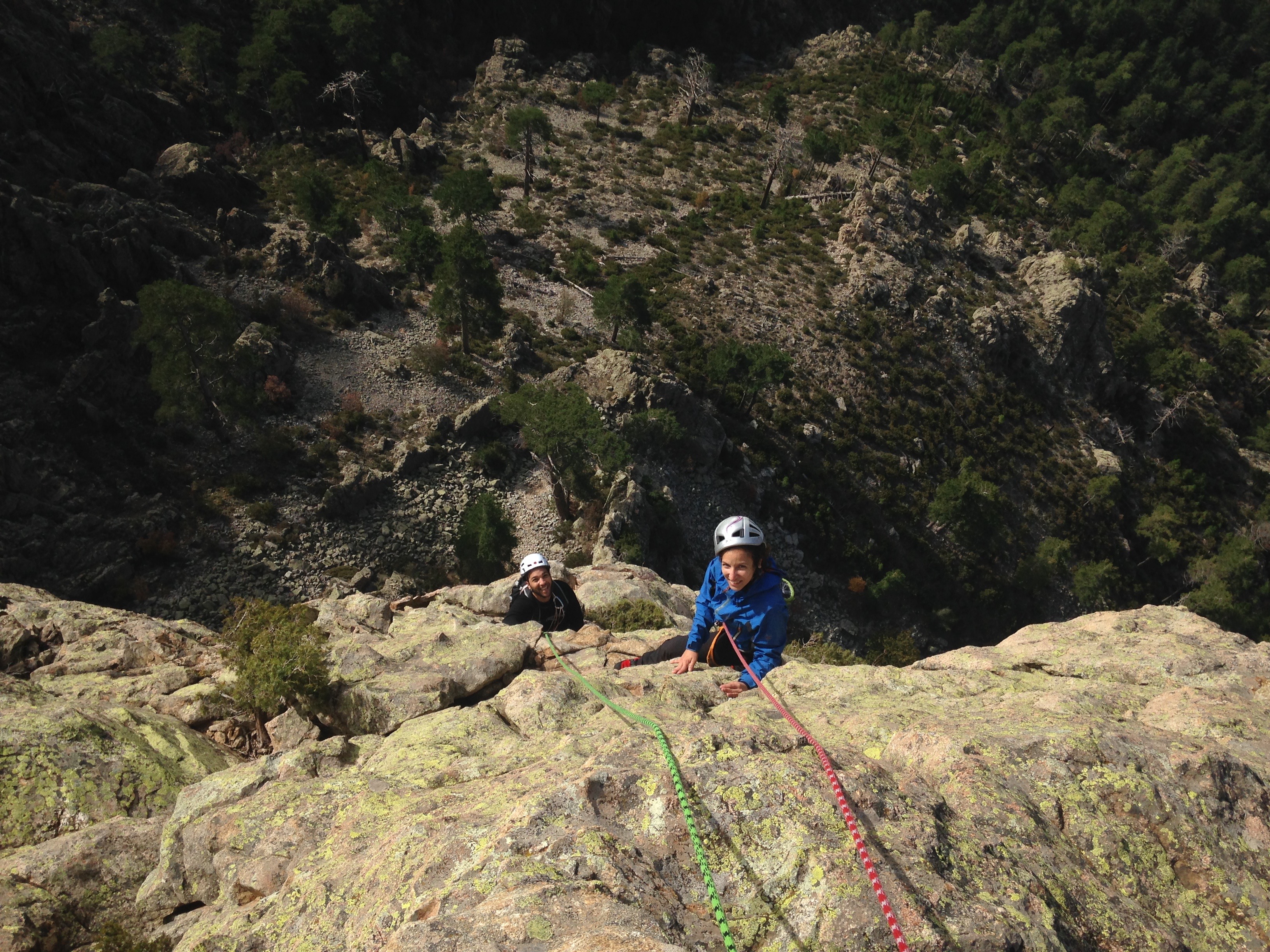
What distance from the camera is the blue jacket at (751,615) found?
8.79 m

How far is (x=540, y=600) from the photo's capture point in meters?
13.1

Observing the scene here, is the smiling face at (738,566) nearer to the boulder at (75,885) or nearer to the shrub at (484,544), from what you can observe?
the boulder at (75,885)

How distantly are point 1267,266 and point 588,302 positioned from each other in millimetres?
130837

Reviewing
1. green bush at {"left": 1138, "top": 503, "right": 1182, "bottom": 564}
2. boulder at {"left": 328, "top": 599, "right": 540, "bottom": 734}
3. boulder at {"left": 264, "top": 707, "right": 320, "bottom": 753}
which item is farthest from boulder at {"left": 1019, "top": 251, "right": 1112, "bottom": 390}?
boulder at {"left": 264, "top": 707, "right": 320, "bottom": 753}

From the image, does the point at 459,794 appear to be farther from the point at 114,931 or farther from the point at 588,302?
the point at 588,302

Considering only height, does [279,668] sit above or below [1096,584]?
above

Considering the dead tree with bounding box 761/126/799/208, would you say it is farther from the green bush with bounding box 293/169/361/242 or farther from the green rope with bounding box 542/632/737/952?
the green rope with bounding box 542/632/737/952

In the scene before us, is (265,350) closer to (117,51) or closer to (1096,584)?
(117,51)

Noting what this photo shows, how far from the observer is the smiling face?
833 centimetres

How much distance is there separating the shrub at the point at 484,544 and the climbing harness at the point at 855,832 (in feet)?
95.2

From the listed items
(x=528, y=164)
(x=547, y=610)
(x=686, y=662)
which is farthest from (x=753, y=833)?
(x=528, y=164)

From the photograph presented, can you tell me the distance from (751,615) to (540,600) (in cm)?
585

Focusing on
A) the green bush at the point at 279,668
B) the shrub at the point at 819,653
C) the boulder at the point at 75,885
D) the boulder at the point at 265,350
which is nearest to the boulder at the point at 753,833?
the boulder at the point at 75,885

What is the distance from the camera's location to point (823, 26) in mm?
132500
